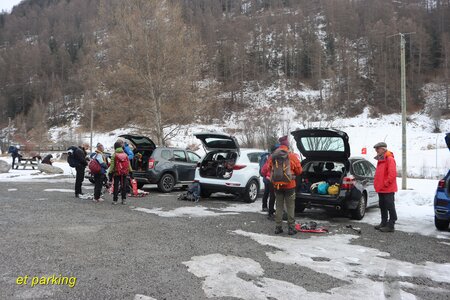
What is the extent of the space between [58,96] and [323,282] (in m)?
→ 88.1

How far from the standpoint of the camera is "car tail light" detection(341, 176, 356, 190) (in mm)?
8289

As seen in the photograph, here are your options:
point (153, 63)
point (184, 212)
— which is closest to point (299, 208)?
point (184, 212)

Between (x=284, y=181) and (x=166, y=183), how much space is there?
6.85 metres

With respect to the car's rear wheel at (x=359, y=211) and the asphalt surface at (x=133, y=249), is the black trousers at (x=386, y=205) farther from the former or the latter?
the car's rear wheel at (x=359, y=211)

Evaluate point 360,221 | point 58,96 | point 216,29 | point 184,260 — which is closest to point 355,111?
point 216,29

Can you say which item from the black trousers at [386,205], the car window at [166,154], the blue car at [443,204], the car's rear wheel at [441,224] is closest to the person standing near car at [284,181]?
the black trousers at [386,205]

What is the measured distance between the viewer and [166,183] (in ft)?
42.7

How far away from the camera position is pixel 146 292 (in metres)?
3.94

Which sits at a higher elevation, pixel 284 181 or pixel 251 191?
pixel 284 181

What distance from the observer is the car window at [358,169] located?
9.05m

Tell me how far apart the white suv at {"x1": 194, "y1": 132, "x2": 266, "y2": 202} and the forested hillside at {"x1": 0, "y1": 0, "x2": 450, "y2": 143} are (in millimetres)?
10446

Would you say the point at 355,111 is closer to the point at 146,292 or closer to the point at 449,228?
the point at 449,228

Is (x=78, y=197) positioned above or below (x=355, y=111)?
below

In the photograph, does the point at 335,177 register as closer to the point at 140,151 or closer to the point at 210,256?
the point at 210,256
